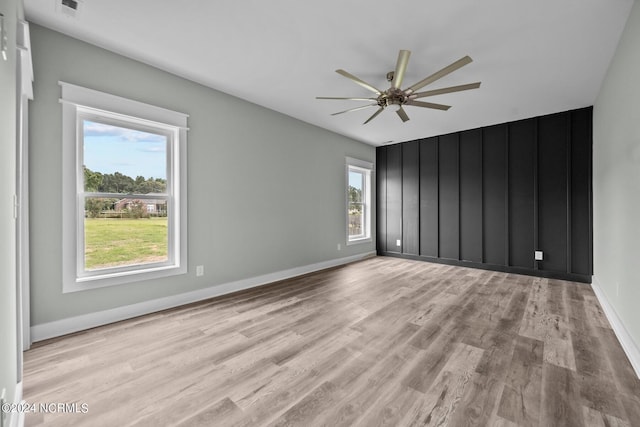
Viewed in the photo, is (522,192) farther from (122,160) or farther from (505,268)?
(122,160)

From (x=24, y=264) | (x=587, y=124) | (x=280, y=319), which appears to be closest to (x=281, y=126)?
(x=280, y=319)

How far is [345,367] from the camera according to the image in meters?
1.94

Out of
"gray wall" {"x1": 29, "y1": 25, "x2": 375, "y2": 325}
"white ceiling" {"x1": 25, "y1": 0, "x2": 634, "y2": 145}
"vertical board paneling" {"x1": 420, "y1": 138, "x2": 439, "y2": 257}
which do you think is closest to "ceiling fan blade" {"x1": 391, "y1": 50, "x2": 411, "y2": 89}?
"white ceiling" {"x1": 25, "y1": 0, "x2": 634, "y2": 145}

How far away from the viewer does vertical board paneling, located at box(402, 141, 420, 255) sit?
19.5 feet

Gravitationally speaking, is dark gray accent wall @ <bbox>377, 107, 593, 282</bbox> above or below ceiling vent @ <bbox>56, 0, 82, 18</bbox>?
below

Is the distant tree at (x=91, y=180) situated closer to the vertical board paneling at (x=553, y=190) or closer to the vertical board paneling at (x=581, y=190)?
the vertical board paneling at (x=553, y=190)

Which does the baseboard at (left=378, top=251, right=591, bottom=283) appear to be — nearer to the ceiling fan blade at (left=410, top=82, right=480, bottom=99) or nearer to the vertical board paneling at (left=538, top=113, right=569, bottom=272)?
the vertical board paneling at (left=538, top=113, right=569, bottom=272)

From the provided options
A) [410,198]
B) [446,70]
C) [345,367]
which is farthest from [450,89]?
[410,198]

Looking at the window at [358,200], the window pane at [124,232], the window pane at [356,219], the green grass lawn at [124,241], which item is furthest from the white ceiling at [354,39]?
the window pane at [356,219]

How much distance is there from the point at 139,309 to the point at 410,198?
204 inches

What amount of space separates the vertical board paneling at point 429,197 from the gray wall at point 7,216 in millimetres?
5795

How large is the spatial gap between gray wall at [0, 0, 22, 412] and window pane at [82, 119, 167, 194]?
1340 mm

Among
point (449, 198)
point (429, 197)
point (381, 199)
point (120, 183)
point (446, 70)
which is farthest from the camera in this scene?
point (381, 199)

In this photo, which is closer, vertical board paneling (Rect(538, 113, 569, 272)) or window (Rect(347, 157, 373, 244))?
vertical board paneling (Rect(538, 113, 569, 272))
